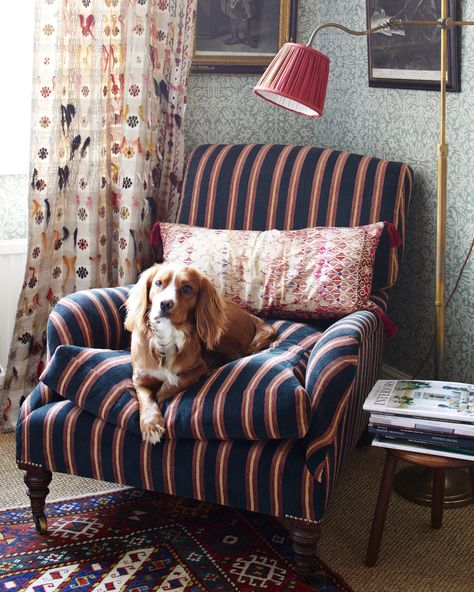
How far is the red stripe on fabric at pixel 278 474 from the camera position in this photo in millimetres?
2067

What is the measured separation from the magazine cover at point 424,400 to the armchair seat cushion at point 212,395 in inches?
8.9

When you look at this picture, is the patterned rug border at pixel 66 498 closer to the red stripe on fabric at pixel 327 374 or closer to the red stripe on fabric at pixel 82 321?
the red stripe on fabric at pixel 82 321

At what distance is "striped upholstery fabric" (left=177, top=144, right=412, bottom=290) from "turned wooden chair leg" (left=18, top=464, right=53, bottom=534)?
114cm

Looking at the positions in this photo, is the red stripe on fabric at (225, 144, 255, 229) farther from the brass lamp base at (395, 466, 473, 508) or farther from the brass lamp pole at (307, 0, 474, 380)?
the brass lamp base at (395, 466, 473, 508)

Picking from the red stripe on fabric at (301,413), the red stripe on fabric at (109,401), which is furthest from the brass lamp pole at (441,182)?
the red stripe on fabric at (109,401)

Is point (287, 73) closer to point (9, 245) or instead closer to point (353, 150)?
point (353, 150)

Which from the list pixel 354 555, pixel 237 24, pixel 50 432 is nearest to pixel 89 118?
pixel 237 24

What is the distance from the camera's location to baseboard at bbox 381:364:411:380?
3.25 meters

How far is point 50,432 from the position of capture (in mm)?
2246

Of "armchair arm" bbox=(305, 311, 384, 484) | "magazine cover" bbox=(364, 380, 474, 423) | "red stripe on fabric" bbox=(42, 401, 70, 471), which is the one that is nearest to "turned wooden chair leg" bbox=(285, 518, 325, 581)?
"armchair arm" bbox=(305, 311, 384, 484)

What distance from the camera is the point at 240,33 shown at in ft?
11.1

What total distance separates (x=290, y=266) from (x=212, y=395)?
74cm

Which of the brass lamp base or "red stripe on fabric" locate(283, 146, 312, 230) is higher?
"red stripe on fabric" locate(283, 146, 312, 230)

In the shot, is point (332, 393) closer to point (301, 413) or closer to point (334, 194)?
point (301, 413)
